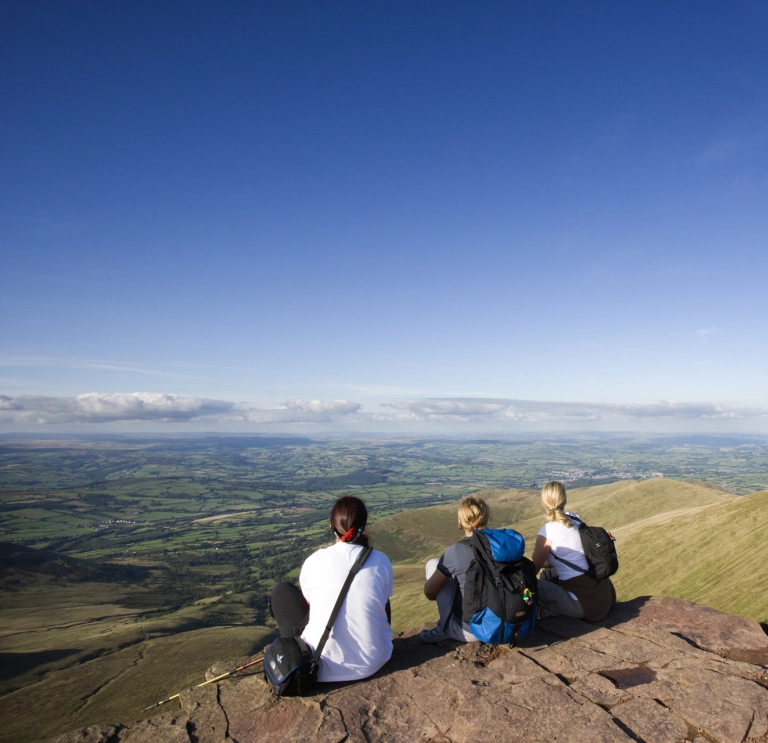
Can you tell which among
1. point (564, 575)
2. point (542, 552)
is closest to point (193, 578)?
point (542, 552)

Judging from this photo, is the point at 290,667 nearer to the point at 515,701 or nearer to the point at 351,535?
the point at 351,535

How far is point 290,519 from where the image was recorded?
197875 millimetres

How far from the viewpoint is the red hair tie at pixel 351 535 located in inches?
A: 284

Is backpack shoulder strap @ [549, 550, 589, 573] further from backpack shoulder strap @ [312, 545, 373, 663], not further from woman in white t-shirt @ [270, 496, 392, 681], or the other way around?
backpack shoulder strap @ [312, 545, 373, 663]

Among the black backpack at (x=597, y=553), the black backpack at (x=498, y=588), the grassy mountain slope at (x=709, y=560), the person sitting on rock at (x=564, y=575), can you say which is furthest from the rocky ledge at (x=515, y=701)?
the grassy mountain slope at (x=709, y=560)

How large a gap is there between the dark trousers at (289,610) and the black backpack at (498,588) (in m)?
2.80

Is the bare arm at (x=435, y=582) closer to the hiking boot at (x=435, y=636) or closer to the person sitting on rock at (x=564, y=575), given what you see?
the hiking boot at (x=435, y=636)

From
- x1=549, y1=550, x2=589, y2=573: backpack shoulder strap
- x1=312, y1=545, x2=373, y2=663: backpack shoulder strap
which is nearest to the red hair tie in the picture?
x1=312, y1=545, x2=373, y2=663: backpack shoulder strap

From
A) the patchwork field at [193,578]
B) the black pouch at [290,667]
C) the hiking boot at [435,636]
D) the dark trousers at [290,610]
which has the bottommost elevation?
the patchwork field at [193,578]

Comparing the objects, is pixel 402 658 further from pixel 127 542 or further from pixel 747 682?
pixel 127 542

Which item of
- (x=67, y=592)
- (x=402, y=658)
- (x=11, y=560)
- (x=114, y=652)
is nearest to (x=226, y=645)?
(x=114, y=652)

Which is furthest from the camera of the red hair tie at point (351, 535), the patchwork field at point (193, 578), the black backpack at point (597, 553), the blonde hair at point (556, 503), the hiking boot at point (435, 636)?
the patchwork field at point (193, 578)

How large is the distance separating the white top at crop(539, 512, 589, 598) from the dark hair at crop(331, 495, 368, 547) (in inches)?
184

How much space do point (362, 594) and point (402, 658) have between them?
8.19ft
